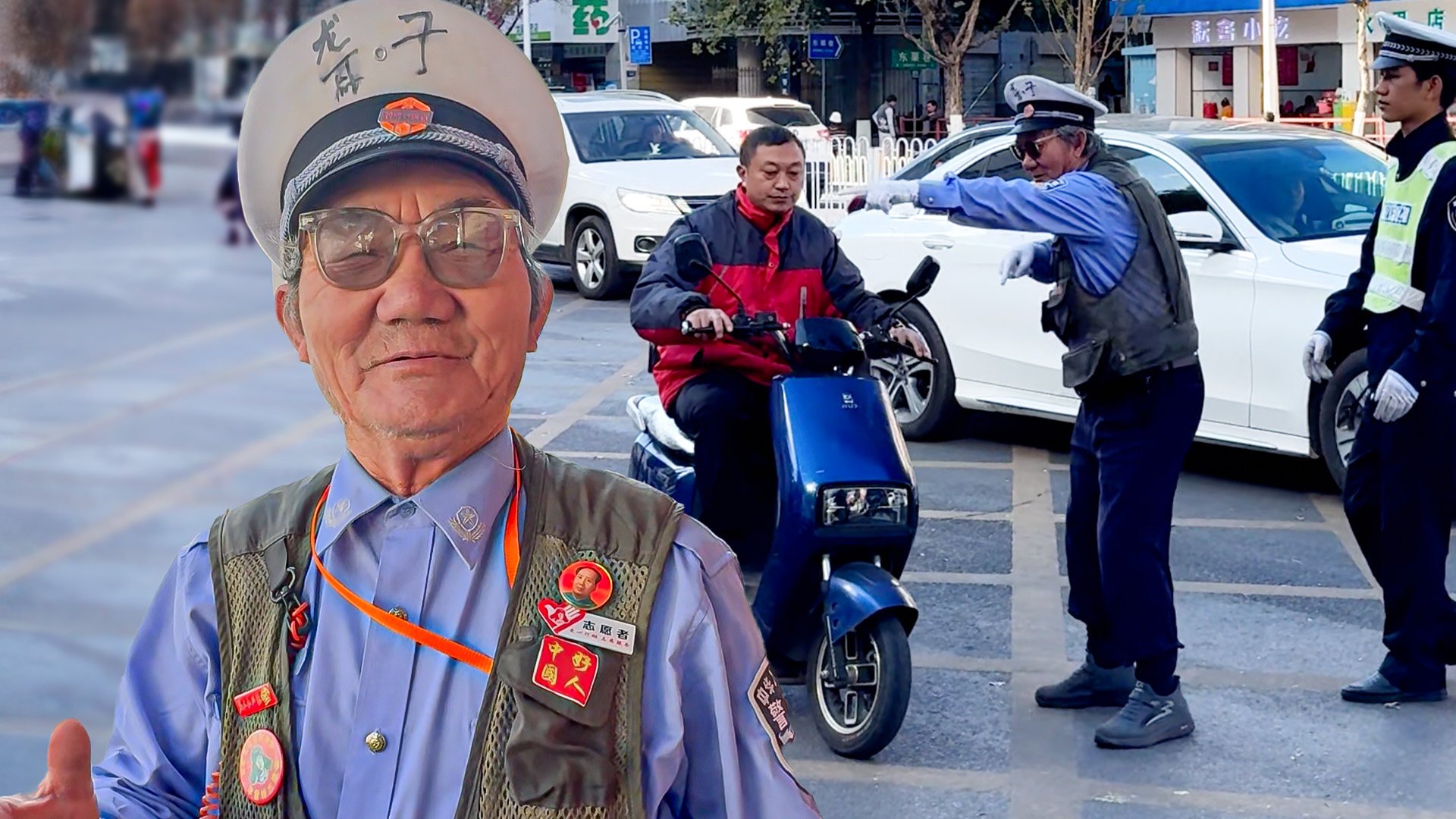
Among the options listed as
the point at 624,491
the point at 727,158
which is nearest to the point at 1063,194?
the point at 624,491

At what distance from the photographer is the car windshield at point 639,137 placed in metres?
16.8

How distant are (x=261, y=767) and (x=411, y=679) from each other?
16 centimetres

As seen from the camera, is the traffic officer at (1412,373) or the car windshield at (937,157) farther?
the car windshield at (937,157)

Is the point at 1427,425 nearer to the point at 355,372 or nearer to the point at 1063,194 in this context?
the point at 1063,194

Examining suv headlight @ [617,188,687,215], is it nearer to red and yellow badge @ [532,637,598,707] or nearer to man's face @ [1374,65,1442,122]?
man's face @ [1374,65,1442,122]

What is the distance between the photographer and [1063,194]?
5.06 meters

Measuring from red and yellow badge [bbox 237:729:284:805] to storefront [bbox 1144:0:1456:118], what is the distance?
34.5m

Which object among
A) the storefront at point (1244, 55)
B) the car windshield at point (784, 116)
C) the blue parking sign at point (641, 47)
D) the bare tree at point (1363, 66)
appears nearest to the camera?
the bare tree at point (1363, 66)

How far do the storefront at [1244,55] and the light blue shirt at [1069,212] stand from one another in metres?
30.7

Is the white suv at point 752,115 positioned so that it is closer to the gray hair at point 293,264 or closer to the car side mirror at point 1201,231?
the car side mirror at point 1201,231

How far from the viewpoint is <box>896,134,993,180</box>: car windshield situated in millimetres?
10266

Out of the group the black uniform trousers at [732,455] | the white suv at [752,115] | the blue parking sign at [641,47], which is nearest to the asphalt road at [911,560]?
the black uniform trousers at [732,455]

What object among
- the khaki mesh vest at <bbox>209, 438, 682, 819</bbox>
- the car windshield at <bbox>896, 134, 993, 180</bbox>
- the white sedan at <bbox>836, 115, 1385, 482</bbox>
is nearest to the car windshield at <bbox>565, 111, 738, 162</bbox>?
the car windshield at <bbox>896, 134, 993, 180</bbox>

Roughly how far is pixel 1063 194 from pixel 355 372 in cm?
353
